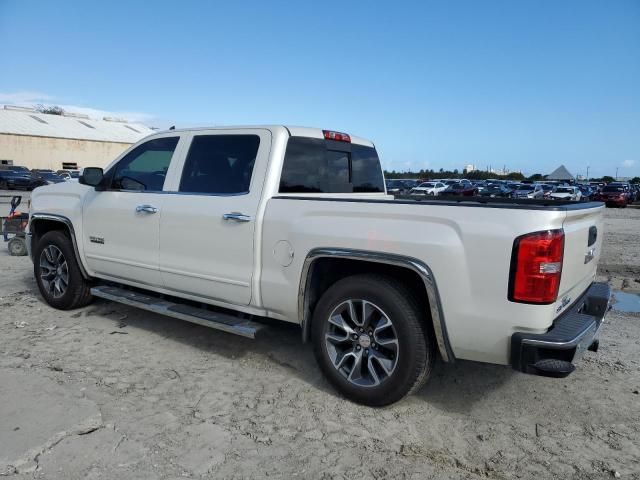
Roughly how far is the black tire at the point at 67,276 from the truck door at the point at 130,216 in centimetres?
33

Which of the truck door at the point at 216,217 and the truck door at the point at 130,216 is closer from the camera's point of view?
the truck door at the point at 216,217

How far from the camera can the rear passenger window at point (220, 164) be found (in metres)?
4.26

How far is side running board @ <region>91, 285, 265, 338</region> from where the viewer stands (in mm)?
4066

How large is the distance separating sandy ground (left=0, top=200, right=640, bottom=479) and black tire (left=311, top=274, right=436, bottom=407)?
0.16 meters

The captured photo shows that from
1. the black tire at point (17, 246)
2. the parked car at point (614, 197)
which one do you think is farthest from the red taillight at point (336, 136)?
the parked car at point (614, 197)

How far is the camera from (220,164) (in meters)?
4.46

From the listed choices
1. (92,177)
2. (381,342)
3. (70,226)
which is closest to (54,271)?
(70,226)

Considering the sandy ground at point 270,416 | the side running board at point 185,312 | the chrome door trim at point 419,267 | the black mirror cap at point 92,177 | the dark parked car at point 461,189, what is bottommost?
the dark parked car at point 461,189

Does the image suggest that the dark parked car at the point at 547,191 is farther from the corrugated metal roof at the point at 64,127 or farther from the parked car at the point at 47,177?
the corrugated metal roof at the point at 64,127

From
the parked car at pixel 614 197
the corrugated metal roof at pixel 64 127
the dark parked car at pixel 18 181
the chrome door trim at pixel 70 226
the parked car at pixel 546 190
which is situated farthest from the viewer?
the corrugated metal roof at pixel 64 127

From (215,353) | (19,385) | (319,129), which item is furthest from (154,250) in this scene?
(319,129)

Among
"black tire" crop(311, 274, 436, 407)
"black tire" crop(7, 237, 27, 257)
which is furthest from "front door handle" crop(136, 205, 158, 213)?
"black tire" crop(7, 237, 27, 257)

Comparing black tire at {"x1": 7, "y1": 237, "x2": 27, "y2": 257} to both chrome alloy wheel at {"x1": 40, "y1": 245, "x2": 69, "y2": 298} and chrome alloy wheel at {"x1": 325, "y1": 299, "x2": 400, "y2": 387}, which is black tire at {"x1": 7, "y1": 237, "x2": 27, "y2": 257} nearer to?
chrome alloy wheel at {"x1": 40, "y1": 245, "x2": 69, "y2": 298}

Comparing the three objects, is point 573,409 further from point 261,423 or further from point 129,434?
point 129,434
